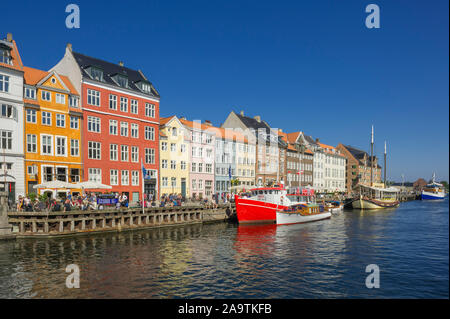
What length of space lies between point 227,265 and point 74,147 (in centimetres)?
3138

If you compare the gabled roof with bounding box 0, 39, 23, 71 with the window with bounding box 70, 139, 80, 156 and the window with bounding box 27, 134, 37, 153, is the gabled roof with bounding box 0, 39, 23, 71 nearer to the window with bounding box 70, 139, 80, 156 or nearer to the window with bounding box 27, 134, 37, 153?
the window with bounding box 27, 134, 37, 153

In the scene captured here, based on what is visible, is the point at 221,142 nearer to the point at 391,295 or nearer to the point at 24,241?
the point at 24,241

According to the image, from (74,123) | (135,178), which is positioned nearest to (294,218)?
(135,178)

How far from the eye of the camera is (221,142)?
70.8 meters

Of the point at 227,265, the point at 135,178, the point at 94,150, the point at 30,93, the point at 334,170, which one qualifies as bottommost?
the point at 227,265

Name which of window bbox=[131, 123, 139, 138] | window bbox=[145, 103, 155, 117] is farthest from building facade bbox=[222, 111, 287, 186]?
window bbox=[131, 123, 139, 138]

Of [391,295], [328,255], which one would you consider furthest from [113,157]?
[391,295]

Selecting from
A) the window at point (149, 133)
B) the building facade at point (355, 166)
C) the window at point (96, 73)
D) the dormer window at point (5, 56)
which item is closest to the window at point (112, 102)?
the window at point (96, 73)

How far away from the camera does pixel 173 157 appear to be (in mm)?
60125

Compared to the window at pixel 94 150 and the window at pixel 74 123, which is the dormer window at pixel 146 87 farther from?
the window at pixel 74 123

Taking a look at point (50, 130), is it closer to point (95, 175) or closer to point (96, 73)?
point (95, 175)

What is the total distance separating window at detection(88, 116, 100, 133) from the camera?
47.5 metres

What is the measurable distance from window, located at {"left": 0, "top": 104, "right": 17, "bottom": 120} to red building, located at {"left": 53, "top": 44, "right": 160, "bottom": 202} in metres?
8.95

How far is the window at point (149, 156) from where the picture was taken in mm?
54969
